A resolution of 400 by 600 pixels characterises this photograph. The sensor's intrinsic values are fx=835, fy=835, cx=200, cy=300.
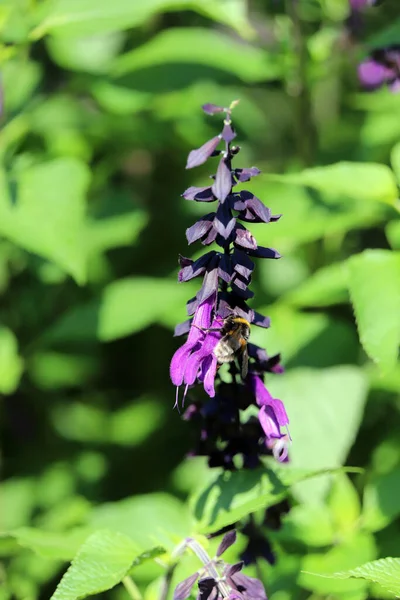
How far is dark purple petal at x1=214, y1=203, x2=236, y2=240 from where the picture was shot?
1.18m

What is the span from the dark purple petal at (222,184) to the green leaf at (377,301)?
55 cm

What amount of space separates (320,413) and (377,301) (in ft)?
1.99

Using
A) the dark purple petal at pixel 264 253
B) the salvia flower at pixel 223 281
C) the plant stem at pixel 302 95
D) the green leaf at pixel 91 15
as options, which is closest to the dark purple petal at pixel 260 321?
the salvia flower at pixel 223 281

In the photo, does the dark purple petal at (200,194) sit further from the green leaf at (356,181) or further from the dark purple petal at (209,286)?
the green leaf at (356,181)

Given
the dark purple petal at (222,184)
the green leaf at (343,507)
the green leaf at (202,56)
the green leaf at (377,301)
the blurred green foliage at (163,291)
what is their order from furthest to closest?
the green leaf at (202,56) < the green leaf at (343,507) < the blurred green foliage at (163,291) < the green leaf at (377,301) < the dark purple petal at (222,184)

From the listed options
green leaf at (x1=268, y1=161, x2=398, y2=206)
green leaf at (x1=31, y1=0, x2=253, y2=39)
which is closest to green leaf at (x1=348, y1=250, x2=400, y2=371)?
green leaf at (x1=268, y1=161, x2=398, y2=206)

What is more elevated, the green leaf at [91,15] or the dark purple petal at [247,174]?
the green leaf at [91,15]

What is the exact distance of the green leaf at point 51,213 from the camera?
1.88 m

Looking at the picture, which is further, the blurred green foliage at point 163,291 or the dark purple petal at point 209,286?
the blurred green foliage at point 163,291

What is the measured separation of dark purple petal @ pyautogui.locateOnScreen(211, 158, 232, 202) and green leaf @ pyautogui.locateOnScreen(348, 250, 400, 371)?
21.5 inches

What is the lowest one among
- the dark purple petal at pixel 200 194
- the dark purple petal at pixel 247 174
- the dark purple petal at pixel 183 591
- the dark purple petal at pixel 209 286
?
the dark purple petal at pixel 183 591

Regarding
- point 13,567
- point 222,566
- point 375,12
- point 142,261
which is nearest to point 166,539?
point 222,566

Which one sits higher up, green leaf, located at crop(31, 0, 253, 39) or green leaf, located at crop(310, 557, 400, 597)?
green leaf, located at crop(31, 0, 253, 39)

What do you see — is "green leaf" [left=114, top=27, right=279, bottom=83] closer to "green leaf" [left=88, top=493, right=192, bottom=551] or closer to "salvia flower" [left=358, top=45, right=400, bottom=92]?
"salvia flower" [left=358, top=45, right=400, bottom=92]
